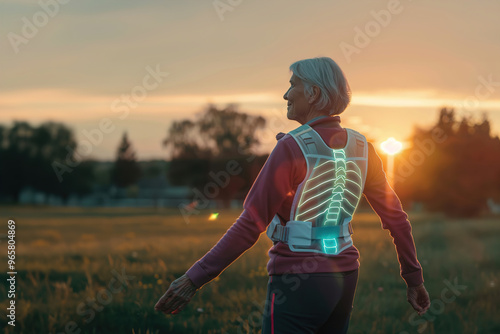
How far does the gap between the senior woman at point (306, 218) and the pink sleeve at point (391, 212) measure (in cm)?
19

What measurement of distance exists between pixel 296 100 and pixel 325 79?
19 cm

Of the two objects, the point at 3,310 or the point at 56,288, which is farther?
the point at 56,288

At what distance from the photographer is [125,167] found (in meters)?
98.3

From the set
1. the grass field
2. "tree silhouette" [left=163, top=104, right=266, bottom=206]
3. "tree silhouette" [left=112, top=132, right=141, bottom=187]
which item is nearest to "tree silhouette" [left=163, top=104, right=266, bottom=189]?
"tree silhouette" [left=163, top=104, right=266, bottom=206]

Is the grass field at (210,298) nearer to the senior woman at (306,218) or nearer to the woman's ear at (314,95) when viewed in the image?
the senior woman at (306,218)

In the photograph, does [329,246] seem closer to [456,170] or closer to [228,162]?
[456,170]

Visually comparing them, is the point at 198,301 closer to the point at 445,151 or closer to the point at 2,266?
the point at 2,266

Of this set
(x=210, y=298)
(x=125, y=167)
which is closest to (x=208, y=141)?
(x=125, y=167)

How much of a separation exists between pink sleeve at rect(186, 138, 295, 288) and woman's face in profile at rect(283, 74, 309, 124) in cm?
26

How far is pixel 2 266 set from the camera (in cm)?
1030

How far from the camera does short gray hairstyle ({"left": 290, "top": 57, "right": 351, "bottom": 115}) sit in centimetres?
322

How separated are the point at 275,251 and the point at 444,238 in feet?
49.9

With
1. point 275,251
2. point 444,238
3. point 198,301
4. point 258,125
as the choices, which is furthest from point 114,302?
point 258,125

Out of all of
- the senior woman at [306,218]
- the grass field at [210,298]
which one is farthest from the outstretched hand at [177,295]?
the grass field at [210,298]
